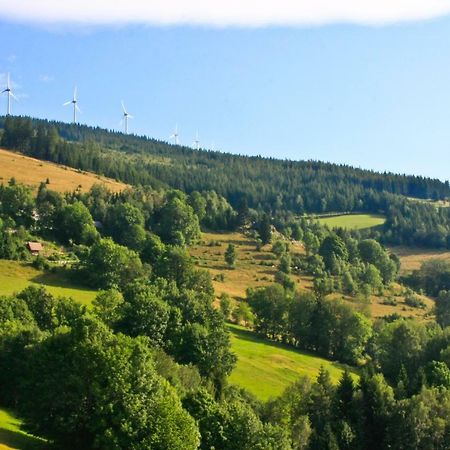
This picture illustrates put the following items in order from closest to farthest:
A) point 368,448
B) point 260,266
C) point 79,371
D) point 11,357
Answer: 1. point 79,371
2. point 11,357
3. point 368,448
4. point 260,266

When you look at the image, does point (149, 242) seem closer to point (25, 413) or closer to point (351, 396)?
point (351, 396)

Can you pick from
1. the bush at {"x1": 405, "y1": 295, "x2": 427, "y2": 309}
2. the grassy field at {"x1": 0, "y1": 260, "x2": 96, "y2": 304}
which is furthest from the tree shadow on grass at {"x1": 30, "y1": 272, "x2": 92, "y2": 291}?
the bush at {"x1": 405, "y1": 295, "x2": 427, "y2": 309}

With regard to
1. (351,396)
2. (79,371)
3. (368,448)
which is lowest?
(368,448)

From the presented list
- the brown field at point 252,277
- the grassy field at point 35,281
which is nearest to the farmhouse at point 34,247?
the grassy field at point 35,281

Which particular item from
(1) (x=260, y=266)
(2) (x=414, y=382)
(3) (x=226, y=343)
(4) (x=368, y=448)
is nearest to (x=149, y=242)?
(1) (x=260, y=266)

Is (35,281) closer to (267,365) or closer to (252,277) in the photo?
(267,365)

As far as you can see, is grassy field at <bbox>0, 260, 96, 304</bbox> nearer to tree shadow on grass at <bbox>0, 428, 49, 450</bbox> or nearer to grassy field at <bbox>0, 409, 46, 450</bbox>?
grassy field at <bbox>0, 409, 46, 450</bbox>

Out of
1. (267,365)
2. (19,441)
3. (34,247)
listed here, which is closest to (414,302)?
(267,365)

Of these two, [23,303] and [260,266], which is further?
[260,266]
